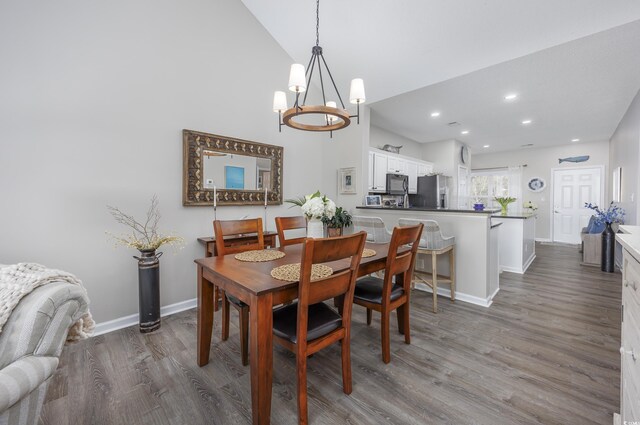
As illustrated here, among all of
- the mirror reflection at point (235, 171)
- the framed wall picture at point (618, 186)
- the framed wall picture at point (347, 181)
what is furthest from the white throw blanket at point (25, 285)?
the framed wall picture at point (618, 186)

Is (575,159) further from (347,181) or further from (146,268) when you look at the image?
(146,268)

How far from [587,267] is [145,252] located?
648 cm

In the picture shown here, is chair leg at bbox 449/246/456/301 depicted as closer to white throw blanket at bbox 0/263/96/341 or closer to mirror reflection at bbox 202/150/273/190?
mirror reflection at bbox 202/150/273/190

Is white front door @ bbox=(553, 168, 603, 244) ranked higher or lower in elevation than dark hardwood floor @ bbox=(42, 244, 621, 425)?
higher

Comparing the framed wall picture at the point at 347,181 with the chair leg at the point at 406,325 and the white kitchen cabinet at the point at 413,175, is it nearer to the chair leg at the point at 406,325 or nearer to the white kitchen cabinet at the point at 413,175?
the white kitchen cabinet at the point at 413,175

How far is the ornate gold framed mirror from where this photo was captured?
2920mm

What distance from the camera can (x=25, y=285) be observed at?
101 centimetres

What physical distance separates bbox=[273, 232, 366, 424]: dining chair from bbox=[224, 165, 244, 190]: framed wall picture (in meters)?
1.98

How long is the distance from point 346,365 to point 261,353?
0.59 meters

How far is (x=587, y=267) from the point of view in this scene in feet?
15.3

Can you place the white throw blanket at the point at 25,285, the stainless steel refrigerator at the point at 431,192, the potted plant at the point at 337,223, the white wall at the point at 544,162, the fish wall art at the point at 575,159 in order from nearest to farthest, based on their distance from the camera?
the white throw blanket at the point at 25,285
the potted plant at the point at 337,223
the stainless steel refrigerator at the point at 431,192
the white wall at the point at 544,162
the fish wall art at the point at 575,159

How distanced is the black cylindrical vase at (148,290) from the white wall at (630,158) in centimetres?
540

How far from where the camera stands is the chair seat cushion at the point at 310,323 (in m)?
1.49

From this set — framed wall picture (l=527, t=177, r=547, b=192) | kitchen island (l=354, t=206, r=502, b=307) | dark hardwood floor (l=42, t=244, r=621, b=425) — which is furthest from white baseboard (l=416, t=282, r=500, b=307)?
framed wall picture (l=527, t=177, r=547, b=192)
